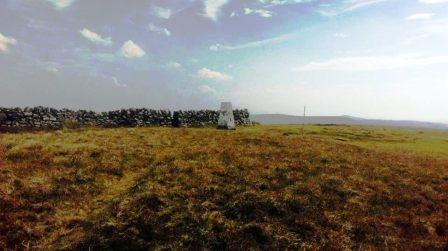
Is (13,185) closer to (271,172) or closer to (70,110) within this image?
(271,172)

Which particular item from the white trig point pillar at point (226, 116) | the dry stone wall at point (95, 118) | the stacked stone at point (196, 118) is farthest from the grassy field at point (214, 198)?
the stacked stone at point (196, 118)

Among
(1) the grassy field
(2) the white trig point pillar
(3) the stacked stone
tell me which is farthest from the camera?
(3) the stacked stone

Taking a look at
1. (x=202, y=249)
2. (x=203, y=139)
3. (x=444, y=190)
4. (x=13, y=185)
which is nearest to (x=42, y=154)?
(x=13, y=185)

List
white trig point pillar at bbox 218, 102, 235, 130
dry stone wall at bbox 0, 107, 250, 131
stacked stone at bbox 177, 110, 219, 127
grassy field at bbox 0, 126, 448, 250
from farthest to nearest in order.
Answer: stacked stone at bbox 177, 110, 219, 127 → white trig point pillar at bbox 218, 102, 235, 130 → dry stone wall at bbox 0, 107, 250, 131 → grassy field at bbox 0, 126, 448, 250

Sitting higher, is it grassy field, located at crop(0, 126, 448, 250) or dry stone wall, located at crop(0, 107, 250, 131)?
dry stone wall, located at crop(0, 107, 250, 131)

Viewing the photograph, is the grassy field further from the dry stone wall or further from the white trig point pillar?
the white trig point pillar

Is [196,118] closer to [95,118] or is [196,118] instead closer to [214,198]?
[95,118]

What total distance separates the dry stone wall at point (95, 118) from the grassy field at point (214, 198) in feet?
35.7

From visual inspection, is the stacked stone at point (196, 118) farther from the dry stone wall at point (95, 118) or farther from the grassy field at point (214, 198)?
the grassy field at point (214, 198)

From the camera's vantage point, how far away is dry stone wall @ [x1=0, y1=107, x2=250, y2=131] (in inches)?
1601

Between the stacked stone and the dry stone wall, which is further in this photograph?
the stacked stone

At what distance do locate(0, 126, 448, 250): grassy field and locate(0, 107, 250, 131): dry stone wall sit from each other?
1089 centimetres

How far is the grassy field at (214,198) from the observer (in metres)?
16.9

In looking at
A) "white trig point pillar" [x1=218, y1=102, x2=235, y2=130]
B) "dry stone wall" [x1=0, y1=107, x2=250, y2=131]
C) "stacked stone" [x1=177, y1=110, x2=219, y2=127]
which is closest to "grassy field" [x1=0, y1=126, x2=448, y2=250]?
"dry stone wall" [x1=0, y1=107, x2=250, y2=131]
